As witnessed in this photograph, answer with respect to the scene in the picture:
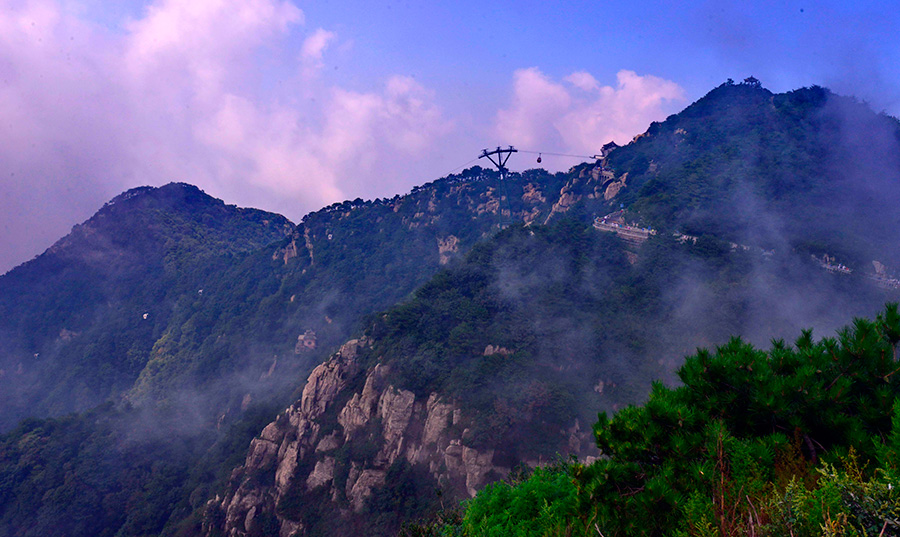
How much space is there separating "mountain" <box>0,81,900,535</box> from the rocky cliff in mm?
192

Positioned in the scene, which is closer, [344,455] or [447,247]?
[344,455]

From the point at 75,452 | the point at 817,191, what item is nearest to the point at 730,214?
the point at 817,191

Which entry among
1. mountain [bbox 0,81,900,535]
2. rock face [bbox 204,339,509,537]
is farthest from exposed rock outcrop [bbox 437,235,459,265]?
rock face [bbox 204,339,509,537]

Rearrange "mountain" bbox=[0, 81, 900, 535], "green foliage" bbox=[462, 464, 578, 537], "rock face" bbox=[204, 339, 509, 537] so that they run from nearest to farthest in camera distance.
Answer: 1. "green foliage" bbox=[462, 464, 578, 537]
2. "rock face" bbox=[204, 339, 509, 537]
3. "mountain" bbox=[0, 81, 900, 535]

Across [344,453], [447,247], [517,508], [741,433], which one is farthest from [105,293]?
[741,433]

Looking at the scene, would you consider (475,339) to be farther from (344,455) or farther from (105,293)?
(105,293)

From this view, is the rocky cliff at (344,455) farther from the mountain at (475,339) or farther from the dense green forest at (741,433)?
the dense green forest at (741,433)

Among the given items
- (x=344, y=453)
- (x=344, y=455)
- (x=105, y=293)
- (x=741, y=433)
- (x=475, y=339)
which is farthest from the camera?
(x=105, y=293)

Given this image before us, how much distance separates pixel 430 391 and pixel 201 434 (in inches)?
1752

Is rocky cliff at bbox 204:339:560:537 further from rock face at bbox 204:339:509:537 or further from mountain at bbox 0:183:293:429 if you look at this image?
mountain at bbox 0:183:293:429

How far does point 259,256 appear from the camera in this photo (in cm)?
10875

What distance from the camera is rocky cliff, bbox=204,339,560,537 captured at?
124 feet

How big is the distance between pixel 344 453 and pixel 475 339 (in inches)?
624

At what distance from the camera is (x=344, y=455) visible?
42.5m
